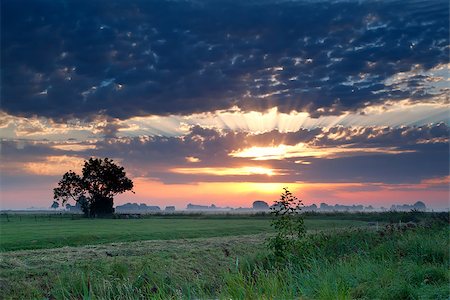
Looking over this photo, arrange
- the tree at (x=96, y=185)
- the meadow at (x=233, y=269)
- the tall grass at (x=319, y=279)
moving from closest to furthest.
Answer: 1. the tall grass at (x=319, y=279)
2. the meadow at (x=233, y=269)
3. the tree at (x=96, y=185)

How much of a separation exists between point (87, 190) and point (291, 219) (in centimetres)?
8339

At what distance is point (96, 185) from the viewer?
9775 centimetres

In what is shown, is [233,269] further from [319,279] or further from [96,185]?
[96,185]

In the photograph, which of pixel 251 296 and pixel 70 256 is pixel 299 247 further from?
pixel 251 296

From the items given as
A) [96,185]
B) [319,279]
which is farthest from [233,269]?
[96,185]

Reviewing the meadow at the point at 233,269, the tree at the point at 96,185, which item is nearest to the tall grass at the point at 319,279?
the meadow at the point at 233,269

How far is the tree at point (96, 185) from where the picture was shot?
96.2 m

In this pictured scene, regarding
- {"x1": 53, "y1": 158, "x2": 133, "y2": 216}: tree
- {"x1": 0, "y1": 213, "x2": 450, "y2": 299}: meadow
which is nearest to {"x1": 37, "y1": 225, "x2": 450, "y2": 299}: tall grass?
{"x1": 0, "y1": 213, "x2": 450, "y2": 299}: meadow

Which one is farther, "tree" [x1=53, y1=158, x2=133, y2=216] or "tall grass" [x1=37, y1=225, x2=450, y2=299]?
"tree" [x1=53, y1=158, x2=133, y2=216]

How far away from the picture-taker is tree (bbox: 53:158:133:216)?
96.2 metres

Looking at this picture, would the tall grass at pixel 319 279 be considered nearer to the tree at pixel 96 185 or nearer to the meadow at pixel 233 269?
the meadow at pixel 233 269

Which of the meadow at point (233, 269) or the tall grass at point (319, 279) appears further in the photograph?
the meadow at point (233, 269)

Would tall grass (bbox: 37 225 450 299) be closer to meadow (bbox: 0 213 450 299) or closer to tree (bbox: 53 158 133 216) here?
meadow (bbox: 0 213 450 299)

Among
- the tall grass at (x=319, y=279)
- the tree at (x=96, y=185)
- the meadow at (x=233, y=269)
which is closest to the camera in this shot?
the tall grass at (x=319, y=279)
